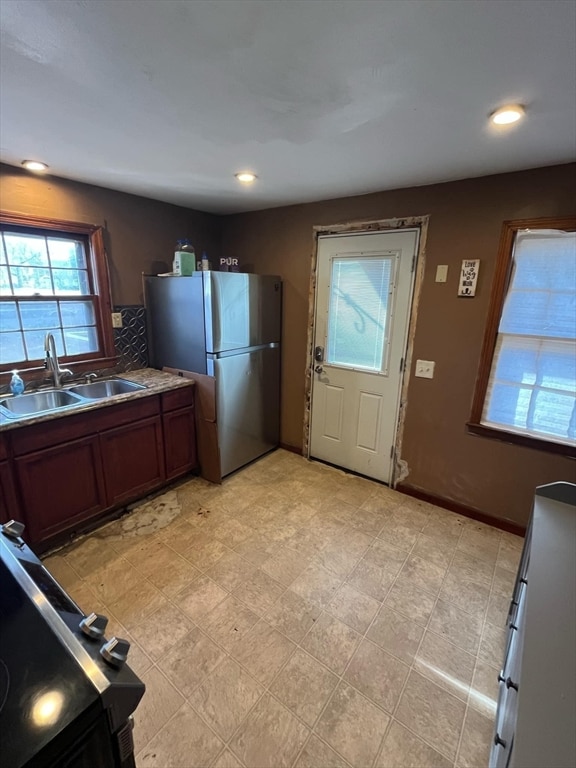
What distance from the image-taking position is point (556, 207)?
1.92 m

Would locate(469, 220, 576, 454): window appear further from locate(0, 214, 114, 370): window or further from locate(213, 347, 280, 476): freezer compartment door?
locate(0, 214, 114, 370): window

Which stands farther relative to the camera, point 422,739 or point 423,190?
point 423,190

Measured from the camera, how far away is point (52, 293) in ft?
7.92

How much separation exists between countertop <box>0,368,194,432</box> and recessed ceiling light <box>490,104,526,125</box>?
2291 millimetres

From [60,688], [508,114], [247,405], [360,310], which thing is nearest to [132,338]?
[247,405]

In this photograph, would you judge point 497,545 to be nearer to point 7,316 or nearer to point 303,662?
point 303,662

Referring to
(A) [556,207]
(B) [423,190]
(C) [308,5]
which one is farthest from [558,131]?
(C) [308,5]

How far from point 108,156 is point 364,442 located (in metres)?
2.60

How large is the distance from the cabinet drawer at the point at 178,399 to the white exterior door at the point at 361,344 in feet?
3.57

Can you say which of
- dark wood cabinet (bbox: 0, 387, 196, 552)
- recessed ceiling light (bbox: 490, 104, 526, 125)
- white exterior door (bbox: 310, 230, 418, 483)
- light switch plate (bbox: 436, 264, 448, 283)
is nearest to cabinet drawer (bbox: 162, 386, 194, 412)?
dark wood cabinet (bbox: 0, 387, 196, 552)

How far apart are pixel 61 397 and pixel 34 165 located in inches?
56.1

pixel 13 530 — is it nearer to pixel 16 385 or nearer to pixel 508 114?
pixel 16 385

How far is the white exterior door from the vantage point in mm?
2543

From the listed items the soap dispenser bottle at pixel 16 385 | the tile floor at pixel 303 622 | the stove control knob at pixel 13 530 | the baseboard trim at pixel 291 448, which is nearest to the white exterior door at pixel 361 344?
the baseboard trim at pixel 291 448
